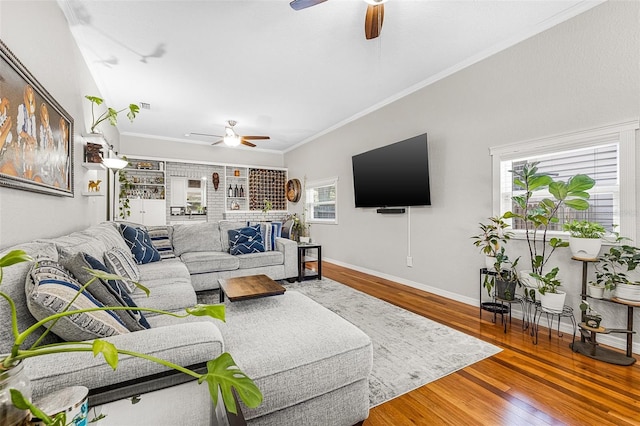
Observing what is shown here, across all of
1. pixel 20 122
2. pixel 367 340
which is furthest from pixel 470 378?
pixel 20 122

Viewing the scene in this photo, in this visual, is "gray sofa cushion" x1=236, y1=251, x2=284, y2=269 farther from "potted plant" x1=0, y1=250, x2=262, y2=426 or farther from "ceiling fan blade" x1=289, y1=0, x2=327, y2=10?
"potted plant" x1=0, y1=250, x2=262, y2=426

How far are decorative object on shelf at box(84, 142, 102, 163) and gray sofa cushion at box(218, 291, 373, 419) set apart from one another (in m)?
2.46

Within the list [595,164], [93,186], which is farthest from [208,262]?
[595,164]

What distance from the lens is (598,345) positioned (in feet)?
7.46

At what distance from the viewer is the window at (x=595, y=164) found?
221 cm

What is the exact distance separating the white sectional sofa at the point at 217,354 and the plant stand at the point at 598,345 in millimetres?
1930

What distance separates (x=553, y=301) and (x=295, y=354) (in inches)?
90.3

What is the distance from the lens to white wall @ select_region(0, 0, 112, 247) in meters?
1.61

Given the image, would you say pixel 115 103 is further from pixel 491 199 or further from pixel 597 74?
pixel 597 74

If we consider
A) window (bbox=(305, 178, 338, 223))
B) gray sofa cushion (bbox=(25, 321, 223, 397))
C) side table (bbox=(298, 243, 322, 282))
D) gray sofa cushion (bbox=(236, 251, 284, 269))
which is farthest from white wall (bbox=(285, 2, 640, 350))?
gray sofa cushion (bbox=(25, 321, 223, 397))

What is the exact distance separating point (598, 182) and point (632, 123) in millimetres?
491

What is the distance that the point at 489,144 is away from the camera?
310 centimetres

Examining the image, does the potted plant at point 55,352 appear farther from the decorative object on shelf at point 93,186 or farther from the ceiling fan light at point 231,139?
the ceiling fan light at point 231,139

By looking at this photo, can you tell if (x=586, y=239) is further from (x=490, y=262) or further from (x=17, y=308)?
(x=17, y=308)
